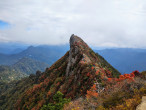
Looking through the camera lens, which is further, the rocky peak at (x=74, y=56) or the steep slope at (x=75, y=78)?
the rocky peak at (x=74, y=56)

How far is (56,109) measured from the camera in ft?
37.3

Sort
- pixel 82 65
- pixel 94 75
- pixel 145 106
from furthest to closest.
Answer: pixel 82 65, pixel 94 75, pixel 145 106

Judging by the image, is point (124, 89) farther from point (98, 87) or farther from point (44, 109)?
point (44, 109)

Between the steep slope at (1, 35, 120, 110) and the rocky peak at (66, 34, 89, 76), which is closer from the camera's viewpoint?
the steep slope at (1, 35, 120, 110)

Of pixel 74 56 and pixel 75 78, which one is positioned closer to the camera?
pixel 75 78

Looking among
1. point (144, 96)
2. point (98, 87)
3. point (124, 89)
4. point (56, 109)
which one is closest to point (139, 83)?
point (124, 89)

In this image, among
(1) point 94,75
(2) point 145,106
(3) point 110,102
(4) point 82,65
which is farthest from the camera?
(4) point 82,65

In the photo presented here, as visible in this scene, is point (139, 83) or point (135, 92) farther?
point (139, 83)

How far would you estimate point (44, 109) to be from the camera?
12398 mm

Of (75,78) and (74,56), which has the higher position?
(74,56)

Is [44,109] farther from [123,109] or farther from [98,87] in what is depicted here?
[123,109]

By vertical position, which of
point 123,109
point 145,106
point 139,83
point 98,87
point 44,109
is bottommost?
point 44,109

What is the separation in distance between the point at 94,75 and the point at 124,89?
32.3 ft

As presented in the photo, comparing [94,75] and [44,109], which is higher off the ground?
[94,75]
